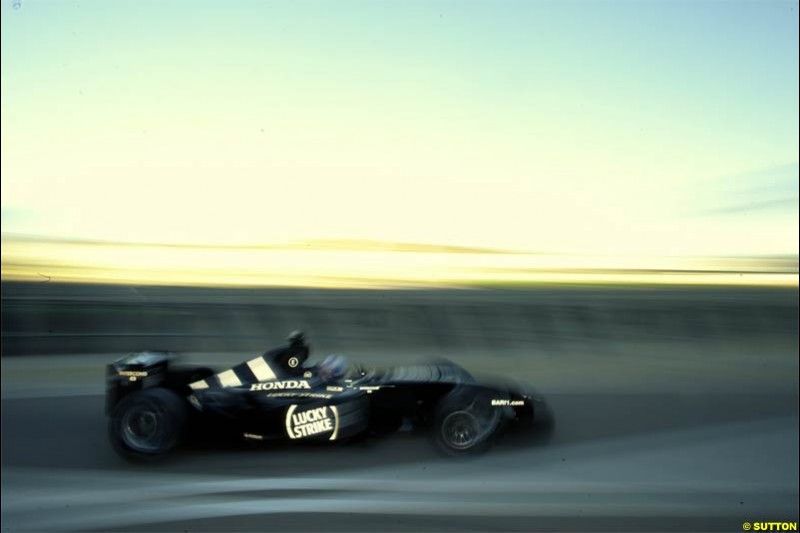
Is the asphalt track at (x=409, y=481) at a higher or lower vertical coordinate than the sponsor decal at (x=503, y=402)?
lower

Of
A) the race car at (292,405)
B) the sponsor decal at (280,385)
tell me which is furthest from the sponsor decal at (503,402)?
the sponsor decal at (280,385)

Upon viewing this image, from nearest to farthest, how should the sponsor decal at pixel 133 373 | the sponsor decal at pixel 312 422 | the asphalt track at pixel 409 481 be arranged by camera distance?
the asphalt track at pixel 409 481 → the sponsor decal at pixel 312 422 → the sponsor decal at pixel 133 373

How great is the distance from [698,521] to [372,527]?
4.26ft

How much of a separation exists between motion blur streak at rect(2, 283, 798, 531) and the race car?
→ 0.08 m

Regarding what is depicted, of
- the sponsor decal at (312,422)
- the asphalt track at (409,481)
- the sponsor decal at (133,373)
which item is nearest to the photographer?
the asphalt track at (409,481)

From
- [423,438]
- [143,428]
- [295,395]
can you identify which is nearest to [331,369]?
[295,395]

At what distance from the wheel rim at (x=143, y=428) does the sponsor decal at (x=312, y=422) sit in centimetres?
63

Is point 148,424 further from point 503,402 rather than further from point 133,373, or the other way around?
point 503,402

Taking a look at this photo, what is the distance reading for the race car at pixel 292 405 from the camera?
3.52 metres

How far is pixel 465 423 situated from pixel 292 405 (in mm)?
822

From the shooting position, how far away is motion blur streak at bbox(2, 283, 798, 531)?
3107 mm

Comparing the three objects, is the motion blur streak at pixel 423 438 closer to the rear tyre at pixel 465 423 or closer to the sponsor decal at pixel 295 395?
the rear tyre at pixel 465 423

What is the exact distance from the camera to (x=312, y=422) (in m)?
3.51

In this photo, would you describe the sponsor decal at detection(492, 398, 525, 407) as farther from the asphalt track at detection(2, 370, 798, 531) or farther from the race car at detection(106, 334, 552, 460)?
the asphalt track at detection(2, 370, 798, 531)
